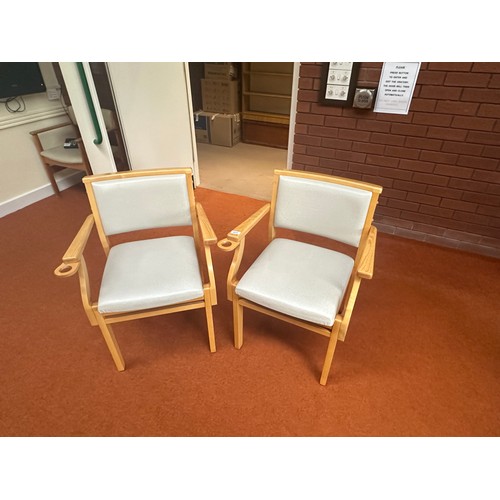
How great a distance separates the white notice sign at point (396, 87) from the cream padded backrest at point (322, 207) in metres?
1.05

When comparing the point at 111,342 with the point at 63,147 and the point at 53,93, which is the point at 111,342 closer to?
the point at 63,147

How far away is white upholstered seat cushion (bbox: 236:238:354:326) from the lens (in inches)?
47.5

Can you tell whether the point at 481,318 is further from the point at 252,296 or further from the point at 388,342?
the point at 252,296

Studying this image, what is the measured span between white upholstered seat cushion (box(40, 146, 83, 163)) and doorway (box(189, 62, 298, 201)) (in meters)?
1.42

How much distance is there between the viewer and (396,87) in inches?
74.9

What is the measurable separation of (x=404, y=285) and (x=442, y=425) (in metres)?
0.87

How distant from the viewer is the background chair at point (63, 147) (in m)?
2.62

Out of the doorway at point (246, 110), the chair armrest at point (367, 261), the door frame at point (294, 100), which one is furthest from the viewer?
the doorway at point (246, 110)

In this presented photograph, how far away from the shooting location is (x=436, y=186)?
2.13 metres

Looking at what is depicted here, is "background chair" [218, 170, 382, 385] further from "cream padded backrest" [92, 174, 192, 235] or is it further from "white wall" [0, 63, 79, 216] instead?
"white wall" [0, 63, 79, 216]

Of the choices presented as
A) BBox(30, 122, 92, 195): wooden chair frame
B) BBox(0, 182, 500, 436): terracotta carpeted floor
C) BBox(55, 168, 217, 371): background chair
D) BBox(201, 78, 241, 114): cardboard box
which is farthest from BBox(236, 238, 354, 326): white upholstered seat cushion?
BBox(201, 78, 241, 114): cardboard box

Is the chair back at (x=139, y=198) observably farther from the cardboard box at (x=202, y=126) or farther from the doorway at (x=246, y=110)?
the cardboard box at (x=202, y=126)

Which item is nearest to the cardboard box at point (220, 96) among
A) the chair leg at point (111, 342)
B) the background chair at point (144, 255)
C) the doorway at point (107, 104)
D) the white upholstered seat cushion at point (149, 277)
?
the doorway at point (107, 104)
